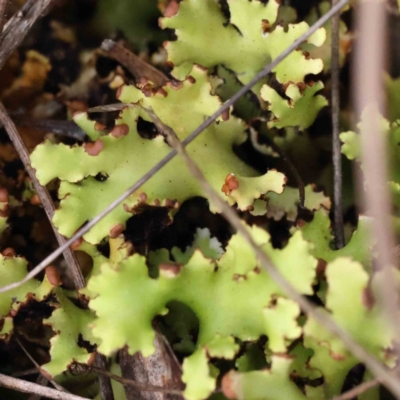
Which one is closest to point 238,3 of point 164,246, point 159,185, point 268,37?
point 268,37

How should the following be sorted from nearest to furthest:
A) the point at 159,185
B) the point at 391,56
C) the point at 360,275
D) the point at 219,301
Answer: the point at 360,275 → the point at 219,301 → the point at 159,185 → the point at 391,56

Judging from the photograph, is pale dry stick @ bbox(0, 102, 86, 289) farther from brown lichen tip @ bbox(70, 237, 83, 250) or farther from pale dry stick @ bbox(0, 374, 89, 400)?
pale dry stick @ bbox(0, 374, 89, 400)

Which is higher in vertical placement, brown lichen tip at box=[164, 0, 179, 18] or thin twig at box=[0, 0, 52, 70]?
thin twig at box=[0, 0, 52, 70]

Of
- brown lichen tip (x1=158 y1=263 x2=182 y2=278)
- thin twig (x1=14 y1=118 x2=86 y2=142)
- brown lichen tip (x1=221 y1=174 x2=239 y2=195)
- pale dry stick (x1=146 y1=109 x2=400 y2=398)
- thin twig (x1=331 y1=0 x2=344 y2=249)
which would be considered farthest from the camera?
thin twig (x1=14 y1=118 x2=86 y2=142)

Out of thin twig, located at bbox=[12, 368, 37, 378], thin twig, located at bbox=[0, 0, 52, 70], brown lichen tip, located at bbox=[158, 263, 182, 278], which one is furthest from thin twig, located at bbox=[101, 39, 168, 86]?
thin twig, located at bbox=[12, 368, 37, 378]

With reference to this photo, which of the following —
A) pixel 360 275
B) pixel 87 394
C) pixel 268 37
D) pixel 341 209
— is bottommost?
pixel 87 394

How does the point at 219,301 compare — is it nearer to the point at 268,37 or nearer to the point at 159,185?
the point at 159,185

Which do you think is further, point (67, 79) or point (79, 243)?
point (67, 79)

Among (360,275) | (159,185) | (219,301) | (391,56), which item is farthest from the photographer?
(391,56)

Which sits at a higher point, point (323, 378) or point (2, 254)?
point (2, 254)
